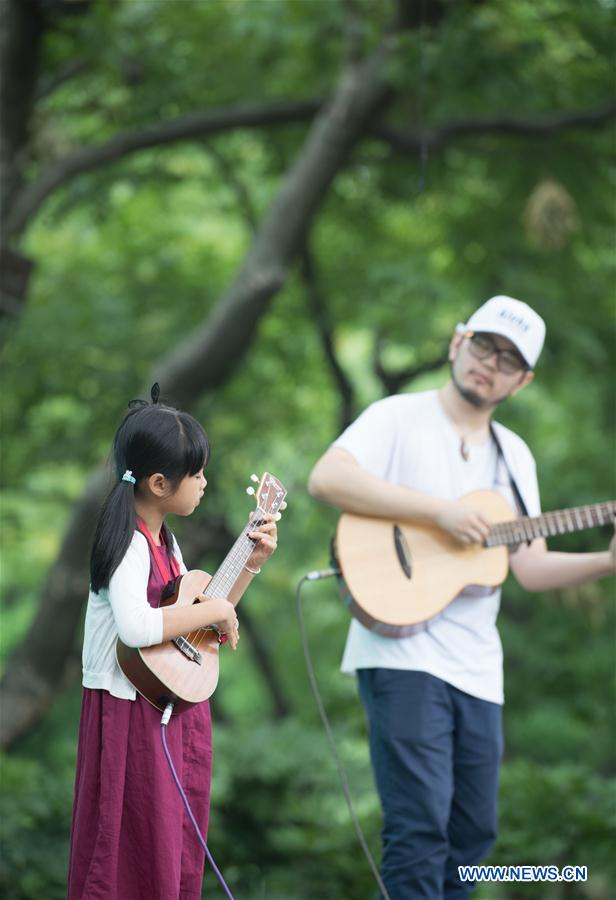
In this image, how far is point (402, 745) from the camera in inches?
125

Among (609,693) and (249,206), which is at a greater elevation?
(249,206)

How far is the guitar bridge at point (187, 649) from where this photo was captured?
245 centimetres

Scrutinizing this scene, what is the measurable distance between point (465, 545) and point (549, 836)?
116 inches

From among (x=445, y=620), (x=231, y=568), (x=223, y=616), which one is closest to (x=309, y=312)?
(x=445, y=620)

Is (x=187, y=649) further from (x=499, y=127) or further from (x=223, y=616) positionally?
(x=499, y=127)

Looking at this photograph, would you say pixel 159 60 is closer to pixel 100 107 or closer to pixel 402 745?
pixel 100 107

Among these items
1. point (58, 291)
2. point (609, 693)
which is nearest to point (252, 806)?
point (609, 693)

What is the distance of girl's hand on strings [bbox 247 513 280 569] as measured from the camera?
2.52 metres

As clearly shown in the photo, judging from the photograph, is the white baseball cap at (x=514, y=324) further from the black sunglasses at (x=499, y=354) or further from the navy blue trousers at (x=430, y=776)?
the navy blue trousers at (x=430, y=776)

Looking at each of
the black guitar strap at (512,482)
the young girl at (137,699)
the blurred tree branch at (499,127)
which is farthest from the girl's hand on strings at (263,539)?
the blurred tree branch at (499,127)

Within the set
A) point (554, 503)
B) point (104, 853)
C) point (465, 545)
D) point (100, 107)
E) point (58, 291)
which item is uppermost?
point (100, 107)

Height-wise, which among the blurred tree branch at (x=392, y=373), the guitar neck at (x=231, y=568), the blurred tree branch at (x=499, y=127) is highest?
the blurred tree branch at (x=499, y=127)

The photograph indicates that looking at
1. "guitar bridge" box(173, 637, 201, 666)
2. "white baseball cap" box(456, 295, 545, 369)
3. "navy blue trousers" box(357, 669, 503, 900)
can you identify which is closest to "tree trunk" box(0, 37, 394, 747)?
"white baseball cap" box(456, 295, 545, 369)

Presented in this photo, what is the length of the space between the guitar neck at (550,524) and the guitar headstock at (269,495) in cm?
95
